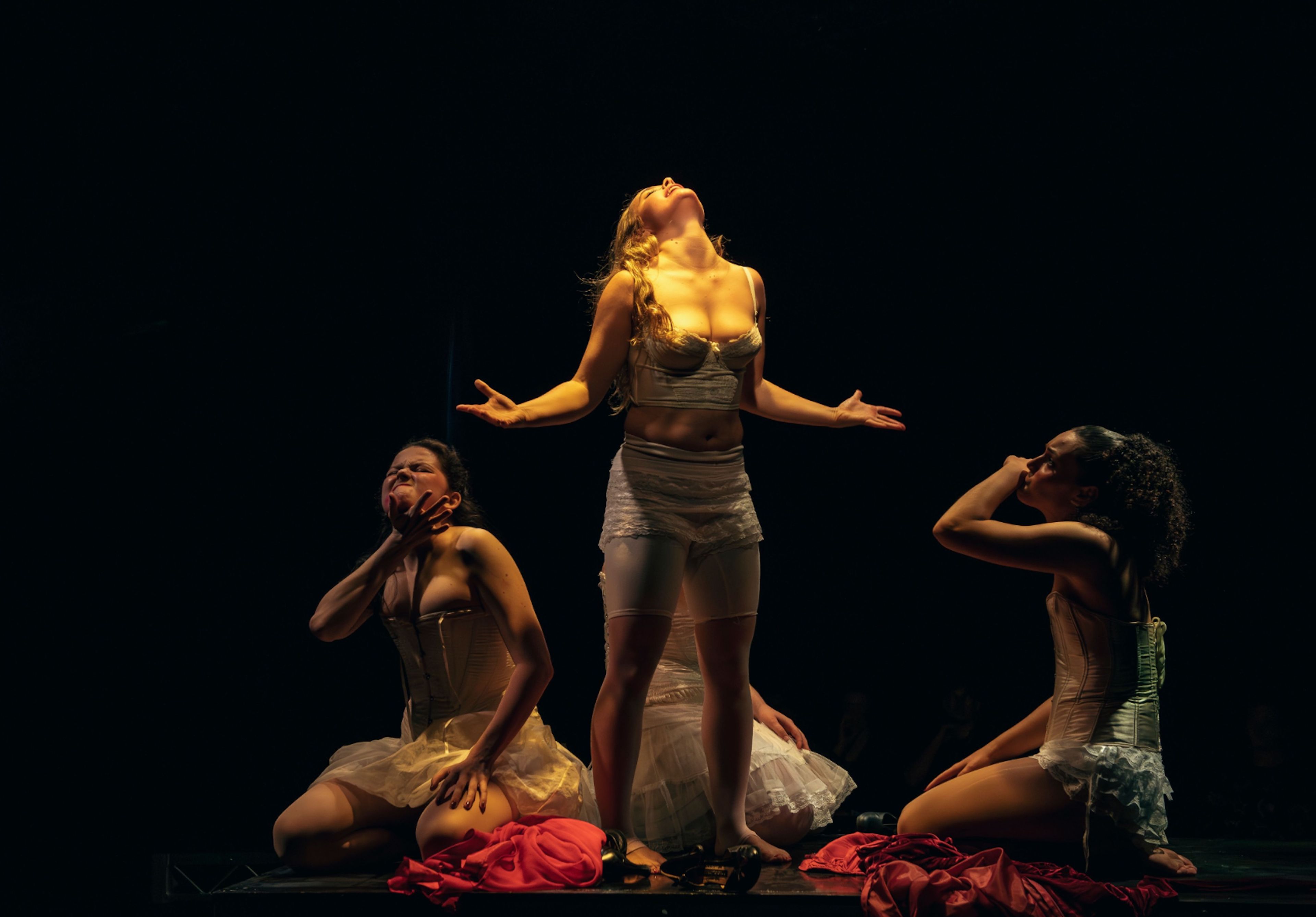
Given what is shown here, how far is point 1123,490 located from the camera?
2594 mm

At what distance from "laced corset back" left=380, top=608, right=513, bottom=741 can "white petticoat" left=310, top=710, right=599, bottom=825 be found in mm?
38

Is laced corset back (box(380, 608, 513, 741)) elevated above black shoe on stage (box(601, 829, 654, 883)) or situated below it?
above

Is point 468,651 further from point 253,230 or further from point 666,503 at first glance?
point 253,230

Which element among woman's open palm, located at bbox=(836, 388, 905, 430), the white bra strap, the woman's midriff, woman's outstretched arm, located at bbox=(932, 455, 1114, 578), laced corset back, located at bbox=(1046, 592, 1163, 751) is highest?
the white bra strap

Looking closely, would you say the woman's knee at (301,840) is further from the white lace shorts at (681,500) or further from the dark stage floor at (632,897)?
Result: the white lace shorts at (681,500)

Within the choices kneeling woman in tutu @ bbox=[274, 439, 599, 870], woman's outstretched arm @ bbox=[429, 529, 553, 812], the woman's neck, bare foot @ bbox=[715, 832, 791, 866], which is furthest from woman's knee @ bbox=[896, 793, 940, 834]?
the woman's neck

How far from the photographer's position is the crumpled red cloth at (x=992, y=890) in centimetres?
214

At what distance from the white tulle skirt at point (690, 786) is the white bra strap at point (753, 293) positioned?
3.74 ft

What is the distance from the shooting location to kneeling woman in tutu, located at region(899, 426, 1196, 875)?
243 cm

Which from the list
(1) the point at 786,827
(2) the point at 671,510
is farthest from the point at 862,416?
(1) the point at 786,827

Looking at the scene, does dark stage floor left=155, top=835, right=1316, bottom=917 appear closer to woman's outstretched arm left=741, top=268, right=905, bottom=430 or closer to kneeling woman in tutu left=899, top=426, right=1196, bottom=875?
kneeling woman in tutu left=899, top=426, right=1196, bottom=875

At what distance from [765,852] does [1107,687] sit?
93 centimetres

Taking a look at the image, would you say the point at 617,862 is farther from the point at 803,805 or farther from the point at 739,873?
the point at 803,805

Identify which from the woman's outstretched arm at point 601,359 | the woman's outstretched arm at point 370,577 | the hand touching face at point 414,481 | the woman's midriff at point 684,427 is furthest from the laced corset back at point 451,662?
the woman's midriff at point 684,427
